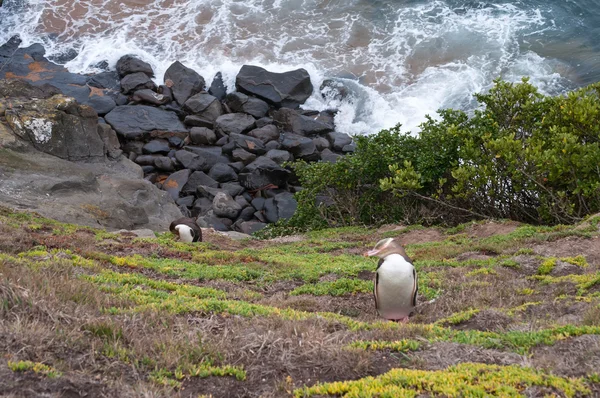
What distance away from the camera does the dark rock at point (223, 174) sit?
1036 inches

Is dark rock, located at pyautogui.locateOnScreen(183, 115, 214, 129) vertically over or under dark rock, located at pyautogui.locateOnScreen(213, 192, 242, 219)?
over

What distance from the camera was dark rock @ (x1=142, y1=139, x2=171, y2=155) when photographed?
2728cm

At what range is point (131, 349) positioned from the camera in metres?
5.94

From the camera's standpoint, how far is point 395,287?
348 inches

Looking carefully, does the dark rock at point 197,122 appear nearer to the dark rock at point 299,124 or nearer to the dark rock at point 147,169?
the dark rock at point 299,124

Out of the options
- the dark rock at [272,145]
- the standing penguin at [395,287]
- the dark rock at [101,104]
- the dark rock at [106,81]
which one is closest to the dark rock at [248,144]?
the dark rock at [272,145]

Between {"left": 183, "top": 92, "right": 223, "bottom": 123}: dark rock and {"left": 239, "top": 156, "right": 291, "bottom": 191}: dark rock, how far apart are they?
4.45 m

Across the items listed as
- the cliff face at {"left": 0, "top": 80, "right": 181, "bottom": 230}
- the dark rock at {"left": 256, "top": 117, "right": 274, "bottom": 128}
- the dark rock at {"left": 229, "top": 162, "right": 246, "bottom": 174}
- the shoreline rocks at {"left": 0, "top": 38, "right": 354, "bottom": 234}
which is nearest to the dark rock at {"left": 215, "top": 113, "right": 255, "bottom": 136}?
the shoreline rocks at {"left": 0, "top": 38, "right": 354, "bottom": 234}

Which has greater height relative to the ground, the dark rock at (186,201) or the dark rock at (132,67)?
the dark rock at (132,67)

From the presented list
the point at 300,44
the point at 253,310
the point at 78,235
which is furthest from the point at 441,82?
the point at 253,310

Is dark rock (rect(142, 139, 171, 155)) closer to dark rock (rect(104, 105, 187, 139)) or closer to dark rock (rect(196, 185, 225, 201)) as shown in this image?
dark rock (rect(104, 105, 187, 139))

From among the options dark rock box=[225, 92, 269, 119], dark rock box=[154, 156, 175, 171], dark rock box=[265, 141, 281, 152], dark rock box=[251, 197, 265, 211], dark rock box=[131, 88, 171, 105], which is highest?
dark rock box=[131, 88, 171, 105]

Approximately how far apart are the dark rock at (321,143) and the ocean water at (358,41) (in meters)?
2.40

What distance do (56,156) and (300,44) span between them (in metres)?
18.8
